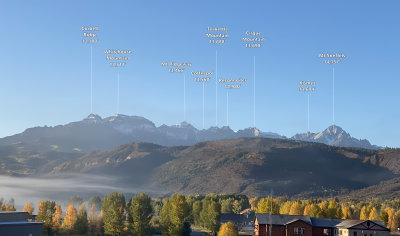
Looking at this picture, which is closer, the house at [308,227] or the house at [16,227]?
the house at [16,227]

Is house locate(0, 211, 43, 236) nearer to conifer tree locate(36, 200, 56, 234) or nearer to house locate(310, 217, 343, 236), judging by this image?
conifer tree locate(36, 200, 56, 234)

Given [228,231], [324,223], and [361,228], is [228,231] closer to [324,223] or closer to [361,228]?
[324,223]

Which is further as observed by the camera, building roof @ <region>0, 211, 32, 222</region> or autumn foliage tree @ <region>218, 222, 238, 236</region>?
autumn foliage tree @ <region>218, 222, 238, 236</region>

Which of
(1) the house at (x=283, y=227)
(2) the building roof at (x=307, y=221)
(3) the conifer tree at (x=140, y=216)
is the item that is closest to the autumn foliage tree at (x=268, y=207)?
(2) the building roof at (x=307, y=221)

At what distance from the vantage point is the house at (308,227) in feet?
481

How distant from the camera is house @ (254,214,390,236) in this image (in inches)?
5778

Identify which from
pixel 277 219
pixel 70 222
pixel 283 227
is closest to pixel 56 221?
pixel 70 222

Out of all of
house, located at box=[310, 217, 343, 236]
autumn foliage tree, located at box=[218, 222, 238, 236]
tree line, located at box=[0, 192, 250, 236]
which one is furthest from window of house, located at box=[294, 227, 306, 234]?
tree line, located at box=[0, 192, 250, 236]

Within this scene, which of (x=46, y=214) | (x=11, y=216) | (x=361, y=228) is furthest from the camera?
(x=46, y=214)

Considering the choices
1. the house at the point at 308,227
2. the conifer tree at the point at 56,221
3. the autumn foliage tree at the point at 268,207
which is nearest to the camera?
the house at the point at 308,227

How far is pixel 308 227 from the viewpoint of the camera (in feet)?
486

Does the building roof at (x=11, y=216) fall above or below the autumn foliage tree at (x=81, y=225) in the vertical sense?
above

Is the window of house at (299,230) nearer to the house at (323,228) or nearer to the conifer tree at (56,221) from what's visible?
the house at (323,228)

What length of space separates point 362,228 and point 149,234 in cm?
7260
